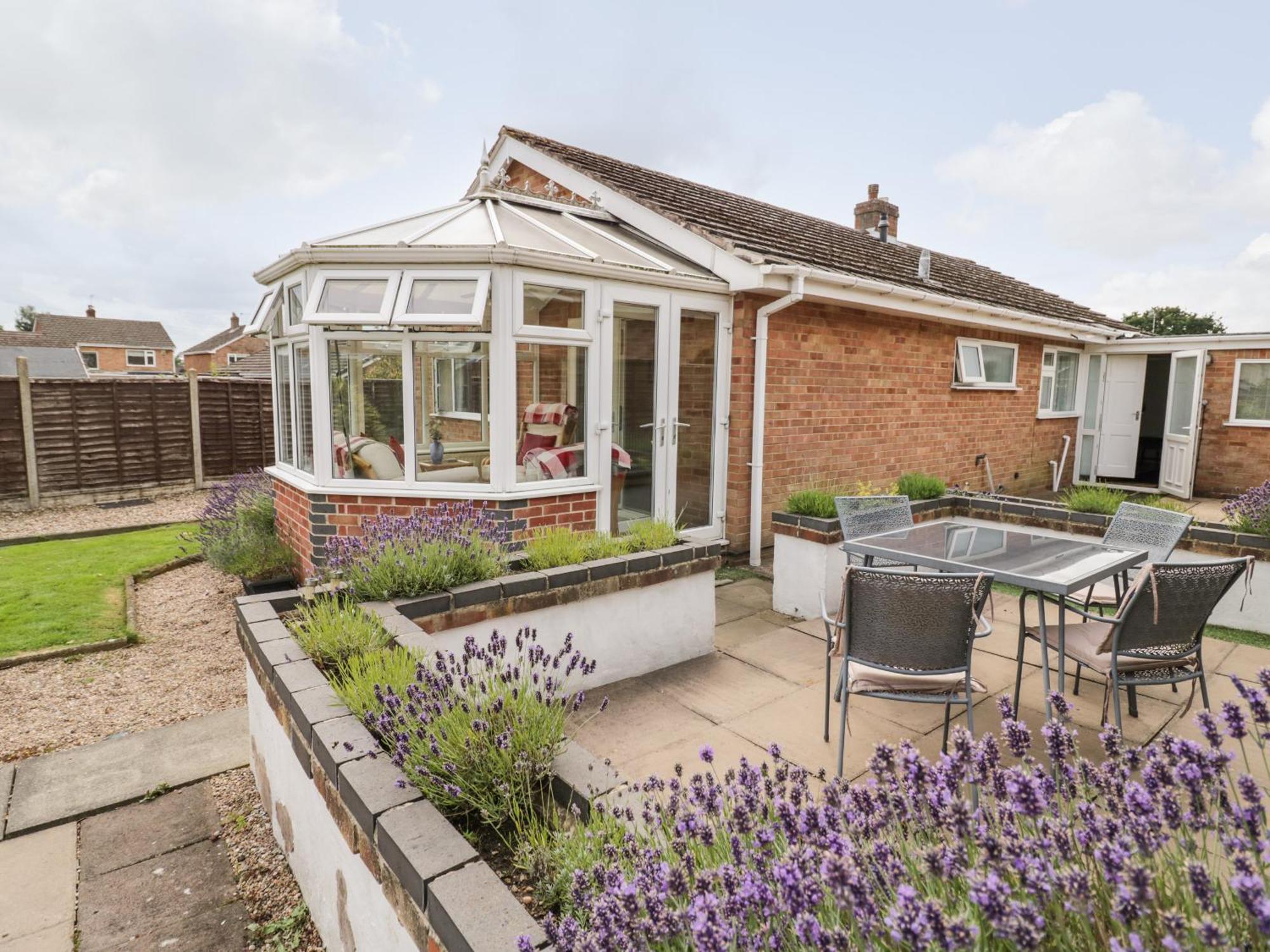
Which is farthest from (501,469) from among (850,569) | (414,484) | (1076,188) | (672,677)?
(1076,188)

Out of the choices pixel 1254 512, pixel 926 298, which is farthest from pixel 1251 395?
pixel 1254 512

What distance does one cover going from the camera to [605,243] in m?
6.26

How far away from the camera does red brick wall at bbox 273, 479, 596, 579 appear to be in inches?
205

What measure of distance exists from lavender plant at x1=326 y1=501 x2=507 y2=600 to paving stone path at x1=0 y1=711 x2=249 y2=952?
1.20 m

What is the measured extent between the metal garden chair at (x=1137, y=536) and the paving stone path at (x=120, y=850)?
457 cm

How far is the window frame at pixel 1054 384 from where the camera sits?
37.6 feet

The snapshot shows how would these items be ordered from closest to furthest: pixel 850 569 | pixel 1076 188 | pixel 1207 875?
pixel 1207 875 < pixel 850 569 < pixel 1076 188

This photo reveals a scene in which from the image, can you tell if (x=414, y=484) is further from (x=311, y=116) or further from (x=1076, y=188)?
(x=1076, y=188)

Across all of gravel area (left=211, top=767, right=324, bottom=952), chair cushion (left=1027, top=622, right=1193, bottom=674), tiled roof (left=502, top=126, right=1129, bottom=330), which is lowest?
gravel area (left=211, top=767, right=324, bottom=952)

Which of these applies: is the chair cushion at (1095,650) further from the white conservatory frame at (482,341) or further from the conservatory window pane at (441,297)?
the conservatory window pane at (441,297)

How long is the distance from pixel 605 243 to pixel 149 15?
484 centimetres

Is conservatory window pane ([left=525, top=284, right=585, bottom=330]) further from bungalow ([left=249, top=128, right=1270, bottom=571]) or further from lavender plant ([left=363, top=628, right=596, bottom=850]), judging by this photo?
lavender plant ([left=363, top=628, right=596, bottom=850])

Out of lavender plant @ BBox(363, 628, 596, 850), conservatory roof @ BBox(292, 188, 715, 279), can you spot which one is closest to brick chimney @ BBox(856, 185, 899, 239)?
conservatory roof @ BBox(292, 188, 715, 279)

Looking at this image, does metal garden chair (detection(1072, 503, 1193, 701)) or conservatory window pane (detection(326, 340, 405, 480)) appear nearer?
metal garden chair (detection(1072, 503, 1193, 701))
